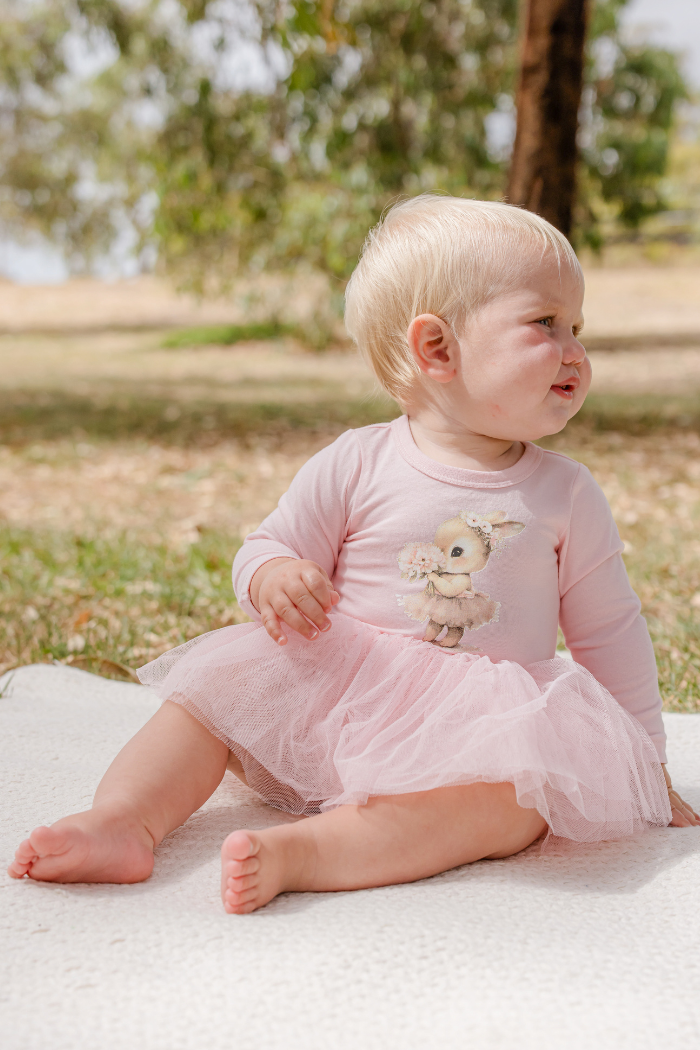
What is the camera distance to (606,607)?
6.10 feet

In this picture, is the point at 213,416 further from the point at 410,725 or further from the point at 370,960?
the point at 370,960

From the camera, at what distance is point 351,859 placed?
1.50 meters

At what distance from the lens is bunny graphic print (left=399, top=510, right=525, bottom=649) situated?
1.76 m

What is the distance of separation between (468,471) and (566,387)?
0.23 meters

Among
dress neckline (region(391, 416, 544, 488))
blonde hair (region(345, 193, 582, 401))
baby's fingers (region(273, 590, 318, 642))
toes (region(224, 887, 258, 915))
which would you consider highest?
blonde hair (region(345, 193, 582, 401))

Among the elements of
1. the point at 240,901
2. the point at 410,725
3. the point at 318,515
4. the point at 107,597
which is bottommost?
the point at 107,597

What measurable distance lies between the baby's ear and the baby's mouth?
24cm

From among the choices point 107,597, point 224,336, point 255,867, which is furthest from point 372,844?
point 224,336

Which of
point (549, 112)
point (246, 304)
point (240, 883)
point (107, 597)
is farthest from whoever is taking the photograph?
point (246, 304)

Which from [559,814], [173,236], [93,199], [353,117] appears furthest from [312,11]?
[93,199]

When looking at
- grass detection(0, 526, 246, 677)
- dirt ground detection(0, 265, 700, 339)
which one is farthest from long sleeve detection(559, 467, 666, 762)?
dirt ground detection(0, 265, 700, 339)

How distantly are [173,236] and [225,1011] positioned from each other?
39.5ft

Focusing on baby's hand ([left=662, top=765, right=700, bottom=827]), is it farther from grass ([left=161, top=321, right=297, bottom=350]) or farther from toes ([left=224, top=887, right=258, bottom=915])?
grass ([left=161, top=321, right=297, bottom=350])

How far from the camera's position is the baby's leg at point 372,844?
1.41 m
